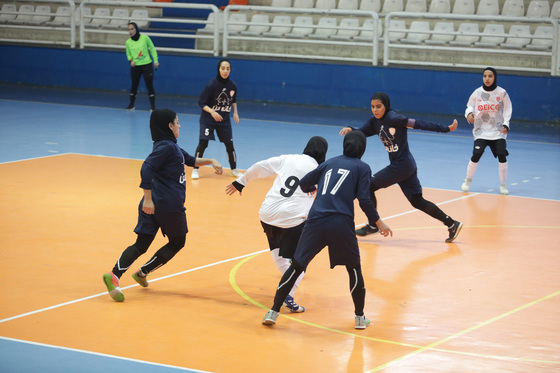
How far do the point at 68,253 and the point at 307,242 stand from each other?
3.54m

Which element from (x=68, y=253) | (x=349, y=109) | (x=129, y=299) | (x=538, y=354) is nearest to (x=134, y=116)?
(x=349, y=109)

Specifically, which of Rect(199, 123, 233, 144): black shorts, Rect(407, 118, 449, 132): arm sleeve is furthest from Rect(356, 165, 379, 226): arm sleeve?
Rect(199, 123, 233, 144): black shorts

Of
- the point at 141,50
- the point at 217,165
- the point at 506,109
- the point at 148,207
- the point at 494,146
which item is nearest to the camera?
the point at 148,207

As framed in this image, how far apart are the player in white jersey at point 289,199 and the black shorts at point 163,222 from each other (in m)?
0.75

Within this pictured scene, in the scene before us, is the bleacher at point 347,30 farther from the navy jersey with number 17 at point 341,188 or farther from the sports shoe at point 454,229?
the navy jersey with number 17 at point 341,188

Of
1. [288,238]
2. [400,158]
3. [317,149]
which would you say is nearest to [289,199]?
[288,238]

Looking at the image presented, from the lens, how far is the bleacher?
2381 centimetres

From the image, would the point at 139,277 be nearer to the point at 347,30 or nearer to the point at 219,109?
the point at 219,109

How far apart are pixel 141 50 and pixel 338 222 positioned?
55.3 feet

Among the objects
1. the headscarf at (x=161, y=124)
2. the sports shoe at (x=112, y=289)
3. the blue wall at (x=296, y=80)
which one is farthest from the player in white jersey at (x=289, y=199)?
the blue wall at (x=296, y=80)

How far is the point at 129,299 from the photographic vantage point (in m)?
8.16

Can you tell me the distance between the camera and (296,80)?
2592 centimetres

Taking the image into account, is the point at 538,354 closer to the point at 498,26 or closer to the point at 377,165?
the point at 377,165

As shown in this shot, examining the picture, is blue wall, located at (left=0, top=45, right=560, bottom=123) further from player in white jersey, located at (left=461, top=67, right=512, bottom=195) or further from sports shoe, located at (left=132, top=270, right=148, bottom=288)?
sports shoe, located at (left=132, top=270, right=148, bottom=288)
